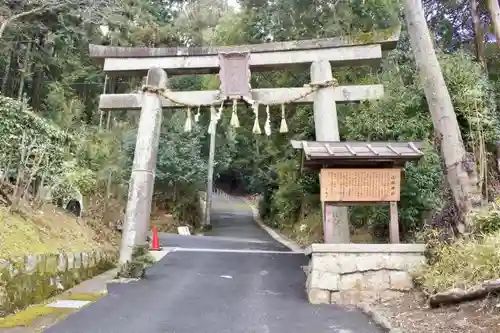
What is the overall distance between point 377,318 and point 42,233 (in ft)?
17.4

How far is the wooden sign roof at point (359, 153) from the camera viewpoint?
22.8ft

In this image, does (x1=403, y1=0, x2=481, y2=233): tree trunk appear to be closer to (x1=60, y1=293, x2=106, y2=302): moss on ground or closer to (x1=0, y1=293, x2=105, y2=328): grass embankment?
(x1=60, y1=293, x2=106, y2=302): moss on ground

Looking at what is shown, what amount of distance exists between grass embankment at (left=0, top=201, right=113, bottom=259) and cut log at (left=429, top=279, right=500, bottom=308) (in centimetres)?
518

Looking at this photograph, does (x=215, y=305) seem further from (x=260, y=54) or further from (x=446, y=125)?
(x=260, y=54)

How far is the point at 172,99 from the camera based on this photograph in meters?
10.4

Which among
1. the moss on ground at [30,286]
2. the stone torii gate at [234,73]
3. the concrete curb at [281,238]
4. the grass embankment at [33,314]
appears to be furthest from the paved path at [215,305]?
the concrete curb at [281,238]

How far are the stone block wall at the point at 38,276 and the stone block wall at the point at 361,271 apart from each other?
3.81m

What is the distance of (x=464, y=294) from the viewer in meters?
5.02

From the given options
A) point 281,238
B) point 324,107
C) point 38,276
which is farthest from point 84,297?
point 281,238

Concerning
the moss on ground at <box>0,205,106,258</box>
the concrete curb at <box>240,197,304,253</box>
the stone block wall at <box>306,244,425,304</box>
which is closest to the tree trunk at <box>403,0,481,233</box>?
the stone block wall at <box>306,244,425,304</box>

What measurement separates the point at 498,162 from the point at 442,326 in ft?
22.9

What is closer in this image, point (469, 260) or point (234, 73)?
point (469, 260)

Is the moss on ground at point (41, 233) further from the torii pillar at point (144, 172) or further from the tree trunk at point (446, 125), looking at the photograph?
the tree trunk at point (446, 125)

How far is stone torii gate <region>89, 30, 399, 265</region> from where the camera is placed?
10008 mm
